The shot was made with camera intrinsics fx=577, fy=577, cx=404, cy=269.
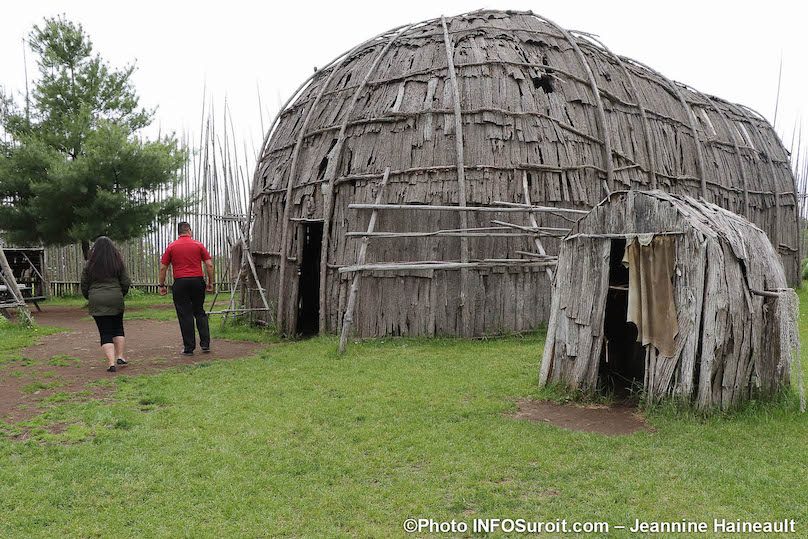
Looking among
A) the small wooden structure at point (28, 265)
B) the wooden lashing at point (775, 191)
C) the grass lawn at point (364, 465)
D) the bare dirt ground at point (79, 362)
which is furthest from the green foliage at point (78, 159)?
the wooden lashing at point (775, 191)

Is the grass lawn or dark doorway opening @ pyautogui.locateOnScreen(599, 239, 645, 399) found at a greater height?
dark doorway opening @ pyautogui.locateOnScreen(599, 239, 645, 399)

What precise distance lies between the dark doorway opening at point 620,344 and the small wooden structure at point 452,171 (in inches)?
110

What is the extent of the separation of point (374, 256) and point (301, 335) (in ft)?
8.62

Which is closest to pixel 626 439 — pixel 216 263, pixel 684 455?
pixel 684 455

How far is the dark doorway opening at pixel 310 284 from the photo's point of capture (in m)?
12.4

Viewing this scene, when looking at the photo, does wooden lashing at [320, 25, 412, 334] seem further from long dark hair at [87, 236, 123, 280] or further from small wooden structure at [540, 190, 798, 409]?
small wooden structure at [540, 190, 798, 409]

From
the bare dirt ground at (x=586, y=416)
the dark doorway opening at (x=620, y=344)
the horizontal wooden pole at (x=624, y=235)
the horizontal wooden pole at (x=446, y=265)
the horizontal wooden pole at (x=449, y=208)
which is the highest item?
the horizontal wooden pole at (x=449, y=208)

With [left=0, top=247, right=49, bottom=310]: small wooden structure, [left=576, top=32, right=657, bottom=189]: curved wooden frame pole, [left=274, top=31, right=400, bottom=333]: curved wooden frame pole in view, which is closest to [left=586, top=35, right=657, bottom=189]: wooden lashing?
[left=576, top=32, right=657, bottom=189]: curved wooden frame pole

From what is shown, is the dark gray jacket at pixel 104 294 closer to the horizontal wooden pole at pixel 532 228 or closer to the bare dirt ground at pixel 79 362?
the bare dirt ground at pixel 79 362

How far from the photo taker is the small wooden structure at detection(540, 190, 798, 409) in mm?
5484

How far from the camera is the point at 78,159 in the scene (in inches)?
621

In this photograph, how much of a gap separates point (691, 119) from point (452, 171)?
6716 millimetres

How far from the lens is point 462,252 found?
398 inches

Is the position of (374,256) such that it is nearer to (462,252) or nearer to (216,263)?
(462,252)
